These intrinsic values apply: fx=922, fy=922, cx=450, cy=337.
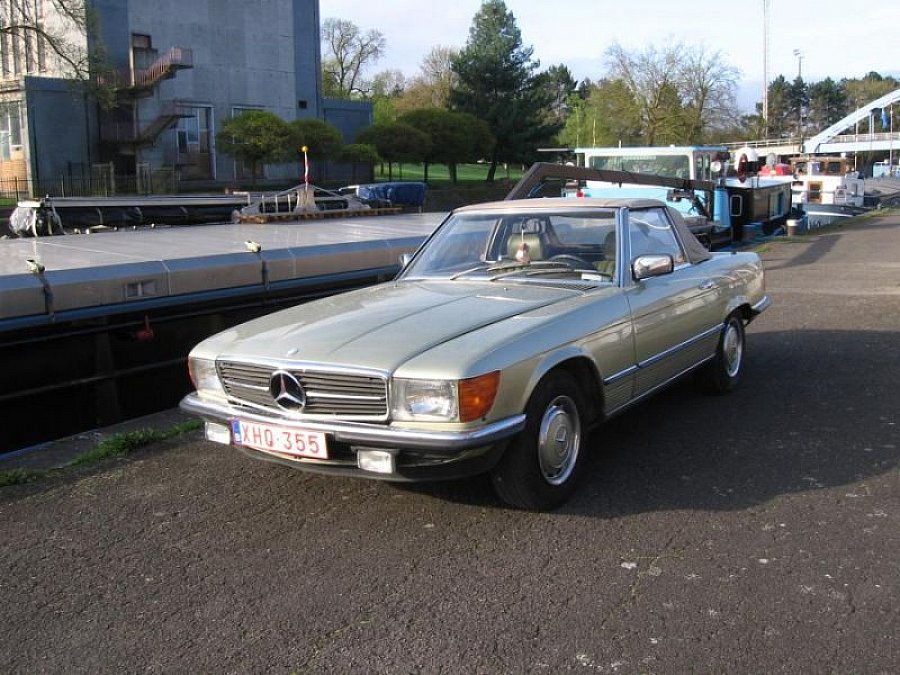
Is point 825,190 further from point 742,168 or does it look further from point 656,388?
point 656,388

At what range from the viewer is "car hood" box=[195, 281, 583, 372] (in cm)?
441

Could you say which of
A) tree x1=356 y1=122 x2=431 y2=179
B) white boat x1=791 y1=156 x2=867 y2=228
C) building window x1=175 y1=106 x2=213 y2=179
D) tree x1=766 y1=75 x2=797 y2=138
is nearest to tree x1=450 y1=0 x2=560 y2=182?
tree x1=356 y1=122 x2=431 y2=179

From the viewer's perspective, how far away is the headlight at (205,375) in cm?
489

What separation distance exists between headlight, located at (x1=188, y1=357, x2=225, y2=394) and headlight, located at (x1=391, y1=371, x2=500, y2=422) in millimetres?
1178

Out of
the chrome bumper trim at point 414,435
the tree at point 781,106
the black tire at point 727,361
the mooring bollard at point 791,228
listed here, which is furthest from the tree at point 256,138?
the tree at point 781,106

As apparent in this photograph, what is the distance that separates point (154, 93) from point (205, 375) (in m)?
42.2

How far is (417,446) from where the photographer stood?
4.13 meters

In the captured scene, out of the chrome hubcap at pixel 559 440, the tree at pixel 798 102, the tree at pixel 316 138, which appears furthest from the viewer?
the tree at pixel 798 102

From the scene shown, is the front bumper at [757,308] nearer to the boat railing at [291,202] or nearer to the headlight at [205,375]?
the headlight at [205,375]

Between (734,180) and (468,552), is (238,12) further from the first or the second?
(468,552)

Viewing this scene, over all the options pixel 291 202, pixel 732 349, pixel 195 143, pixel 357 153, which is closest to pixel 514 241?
pixel 732 349

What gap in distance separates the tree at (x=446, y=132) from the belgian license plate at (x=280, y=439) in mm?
45460

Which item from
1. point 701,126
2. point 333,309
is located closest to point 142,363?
point 333,309

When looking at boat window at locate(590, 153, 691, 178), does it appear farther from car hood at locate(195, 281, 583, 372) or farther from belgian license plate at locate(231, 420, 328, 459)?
belgian license plate at locate(231, 420, 328, 459)
